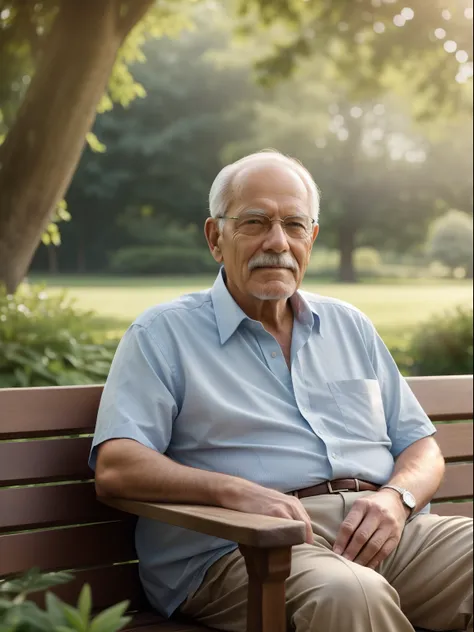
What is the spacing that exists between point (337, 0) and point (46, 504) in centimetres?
704

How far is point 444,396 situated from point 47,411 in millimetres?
1474

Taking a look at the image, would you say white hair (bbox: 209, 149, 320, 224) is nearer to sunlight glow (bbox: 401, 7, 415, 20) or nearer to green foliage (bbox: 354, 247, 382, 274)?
sunlight glow (bbox: 401, 7, 415, 20)

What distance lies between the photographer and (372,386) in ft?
9.79

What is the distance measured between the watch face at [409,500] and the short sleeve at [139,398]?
0.69m

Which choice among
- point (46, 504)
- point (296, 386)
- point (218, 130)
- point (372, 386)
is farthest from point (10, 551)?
point (218, 130)

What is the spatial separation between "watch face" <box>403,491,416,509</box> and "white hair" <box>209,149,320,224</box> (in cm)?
88

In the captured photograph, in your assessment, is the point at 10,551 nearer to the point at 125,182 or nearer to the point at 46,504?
the point at 46,504

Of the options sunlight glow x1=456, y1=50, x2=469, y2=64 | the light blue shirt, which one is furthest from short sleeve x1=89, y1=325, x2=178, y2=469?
sunlight glow x1=456, y1=50, x2=469, y2=64

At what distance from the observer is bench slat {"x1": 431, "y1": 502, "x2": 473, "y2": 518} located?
345 cm

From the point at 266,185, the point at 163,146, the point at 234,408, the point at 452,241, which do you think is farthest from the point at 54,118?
the point at 163,146

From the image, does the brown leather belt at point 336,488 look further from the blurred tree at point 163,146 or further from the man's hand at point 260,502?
the blurred tree at point 163,146

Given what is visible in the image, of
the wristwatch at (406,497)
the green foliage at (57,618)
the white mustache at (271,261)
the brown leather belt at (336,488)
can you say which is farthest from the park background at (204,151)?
the green foliage at (57,618)

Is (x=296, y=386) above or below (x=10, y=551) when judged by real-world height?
above

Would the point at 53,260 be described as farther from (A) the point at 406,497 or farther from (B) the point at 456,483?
(A) the point at 406,497
